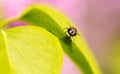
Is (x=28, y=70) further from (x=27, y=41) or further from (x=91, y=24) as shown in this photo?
(x=91, y=24)

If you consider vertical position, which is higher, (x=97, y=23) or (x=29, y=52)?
(x=97, y=23)

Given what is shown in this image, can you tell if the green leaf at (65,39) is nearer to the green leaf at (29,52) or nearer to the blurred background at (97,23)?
the green leaf at (29,52)

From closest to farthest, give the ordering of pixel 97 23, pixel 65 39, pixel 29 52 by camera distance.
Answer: pixel 29 52 → pixel 65 39 → pixel 97 23

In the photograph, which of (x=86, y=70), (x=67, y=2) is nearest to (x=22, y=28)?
(x=86, y=70)

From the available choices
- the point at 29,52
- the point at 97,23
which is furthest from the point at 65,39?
the point at 97,23

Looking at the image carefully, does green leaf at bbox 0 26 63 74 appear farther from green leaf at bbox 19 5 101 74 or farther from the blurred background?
the blurred background

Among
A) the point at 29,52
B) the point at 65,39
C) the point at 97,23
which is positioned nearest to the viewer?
the point at 29,52

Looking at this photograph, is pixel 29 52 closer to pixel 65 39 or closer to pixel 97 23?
pixel 65 39
